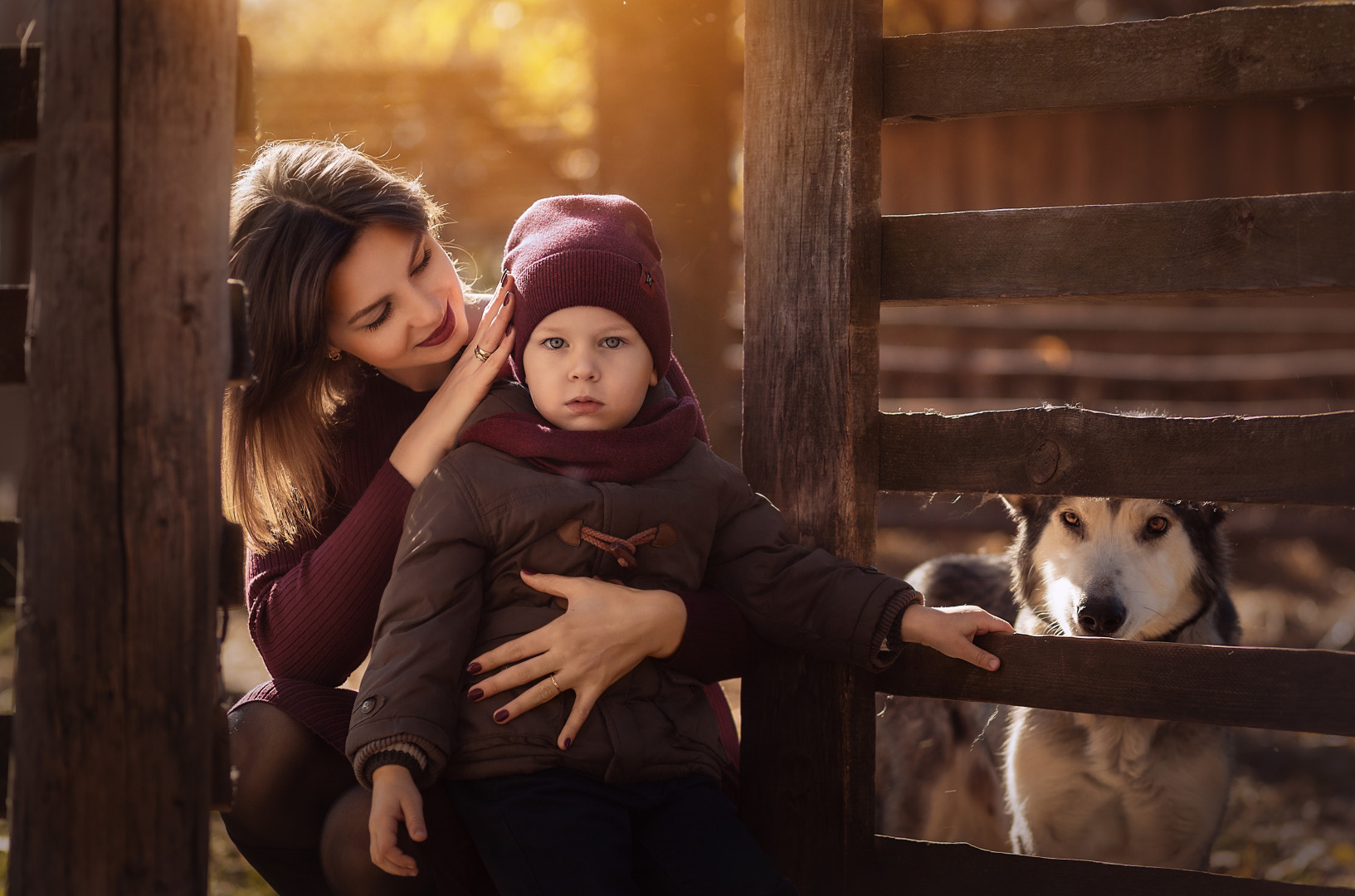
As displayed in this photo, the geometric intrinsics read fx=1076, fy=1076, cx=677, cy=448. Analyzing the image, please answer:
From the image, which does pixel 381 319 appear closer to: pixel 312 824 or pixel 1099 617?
pixel 312 824

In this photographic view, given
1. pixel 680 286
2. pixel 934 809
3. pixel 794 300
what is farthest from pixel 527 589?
pixel 680 286

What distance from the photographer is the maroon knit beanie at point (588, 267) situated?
2354 mm

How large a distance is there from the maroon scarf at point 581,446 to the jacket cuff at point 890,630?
58 centimetres

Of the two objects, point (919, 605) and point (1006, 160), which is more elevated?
point (1006, 160)

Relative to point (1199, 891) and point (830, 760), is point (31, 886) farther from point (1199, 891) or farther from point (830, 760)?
point (1199, 891)

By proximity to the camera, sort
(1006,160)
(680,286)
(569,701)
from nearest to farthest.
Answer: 1. (569,701)
2. (680,286)
3. (1006,160)

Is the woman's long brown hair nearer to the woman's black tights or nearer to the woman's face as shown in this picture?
the woman's face

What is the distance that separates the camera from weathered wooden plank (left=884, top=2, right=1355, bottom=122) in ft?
7.00

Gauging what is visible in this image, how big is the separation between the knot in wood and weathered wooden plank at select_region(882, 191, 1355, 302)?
328 millimetres

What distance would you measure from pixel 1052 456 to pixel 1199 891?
102 cm

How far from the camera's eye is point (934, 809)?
4.07 m

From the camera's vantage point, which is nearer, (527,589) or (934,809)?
(527,589)

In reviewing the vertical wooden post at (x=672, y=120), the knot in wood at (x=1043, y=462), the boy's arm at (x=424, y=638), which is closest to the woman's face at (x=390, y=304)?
the boy's arm at (x=424, y=638)

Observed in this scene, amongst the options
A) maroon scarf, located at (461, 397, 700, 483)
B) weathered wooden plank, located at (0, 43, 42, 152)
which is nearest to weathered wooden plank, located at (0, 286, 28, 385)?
weathered wooden plank, located at (0, 43, 42, 152)
